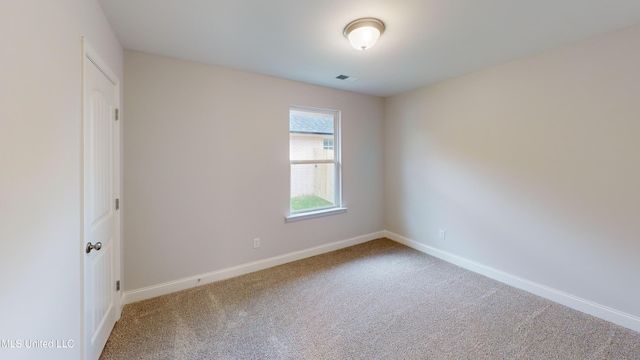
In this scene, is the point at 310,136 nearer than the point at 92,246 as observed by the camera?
No

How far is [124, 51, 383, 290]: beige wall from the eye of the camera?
95.1 inches

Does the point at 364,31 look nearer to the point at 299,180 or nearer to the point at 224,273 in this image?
the point at 299,180

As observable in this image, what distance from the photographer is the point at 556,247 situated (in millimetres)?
2436

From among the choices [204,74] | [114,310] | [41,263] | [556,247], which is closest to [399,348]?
[556,247]

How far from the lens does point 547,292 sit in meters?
2.48

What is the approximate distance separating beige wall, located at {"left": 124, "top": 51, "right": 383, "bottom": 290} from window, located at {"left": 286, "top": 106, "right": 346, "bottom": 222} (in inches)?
6.5

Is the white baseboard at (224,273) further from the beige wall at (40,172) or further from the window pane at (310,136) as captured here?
the window pane at (310,136)

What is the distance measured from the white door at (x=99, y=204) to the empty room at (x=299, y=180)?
0.02 metres

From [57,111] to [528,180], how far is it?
3771 millimetres

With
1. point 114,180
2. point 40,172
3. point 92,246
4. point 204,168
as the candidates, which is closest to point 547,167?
point 204,168

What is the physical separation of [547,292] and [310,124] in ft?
11.0

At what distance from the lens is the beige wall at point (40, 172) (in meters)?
0.83

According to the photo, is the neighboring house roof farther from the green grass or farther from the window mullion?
the green grass

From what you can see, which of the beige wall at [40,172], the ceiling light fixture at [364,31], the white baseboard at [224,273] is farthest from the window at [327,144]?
the beige wall at [40,172]
